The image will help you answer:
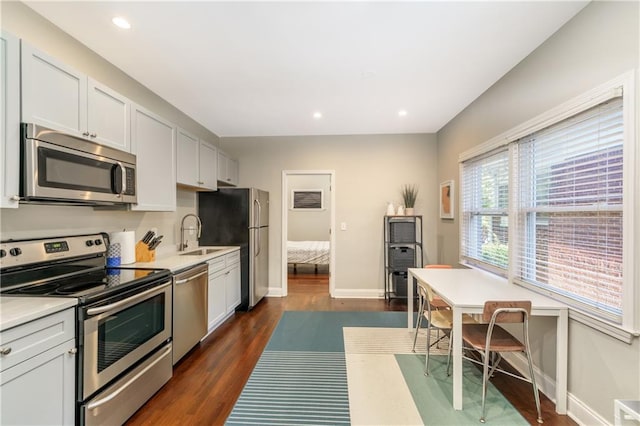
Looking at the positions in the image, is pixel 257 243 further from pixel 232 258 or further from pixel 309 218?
pixel 309 218

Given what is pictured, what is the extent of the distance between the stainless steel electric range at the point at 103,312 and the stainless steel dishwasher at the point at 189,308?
14 centimetres

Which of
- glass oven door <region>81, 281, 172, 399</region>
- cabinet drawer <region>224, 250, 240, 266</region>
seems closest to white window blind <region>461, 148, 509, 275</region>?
cabinet drawer <region>224, 250, 240, 266</region>

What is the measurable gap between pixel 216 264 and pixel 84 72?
6.85ft

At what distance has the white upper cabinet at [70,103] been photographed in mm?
1579

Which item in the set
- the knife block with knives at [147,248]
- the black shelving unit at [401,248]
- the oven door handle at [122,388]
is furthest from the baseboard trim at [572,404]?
the knife block with knives at [147,248]

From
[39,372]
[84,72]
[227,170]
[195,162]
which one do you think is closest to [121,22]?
[84,72]

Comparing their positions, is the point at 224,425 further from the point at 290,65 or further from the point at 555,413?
the point at 290,65

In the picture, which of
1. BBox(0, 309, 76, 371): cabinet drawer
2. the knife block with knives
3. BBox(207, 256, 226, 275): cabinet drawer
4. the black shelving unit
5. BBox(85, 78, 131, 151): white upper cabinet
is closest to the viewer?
BBox(0, 309, 76, 371): cabinet drawer

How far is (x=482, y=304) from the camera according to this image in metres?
1.94

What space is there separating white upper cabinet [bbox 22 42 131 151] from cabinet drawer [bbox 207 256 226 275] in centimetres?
142

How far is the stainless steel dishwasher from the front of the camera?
2.40 m

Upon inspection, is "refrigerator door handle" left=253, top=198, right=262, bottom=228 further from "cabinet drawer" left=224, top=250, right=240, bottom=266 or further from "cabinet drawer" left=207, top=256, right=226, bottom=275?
"cabinet drawer" left=207, top=256, right=226, bottom=275

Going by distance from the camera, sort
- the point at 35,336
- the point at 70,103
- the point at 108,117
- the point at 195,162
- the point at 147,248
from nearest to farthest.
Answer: the point at 35,336 < the point at 70,103 < the point at 108,117 < the point at 147,248 < the point at 195,162

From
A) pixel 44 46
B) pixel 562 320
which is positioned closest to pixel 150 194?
pixel 44 46
